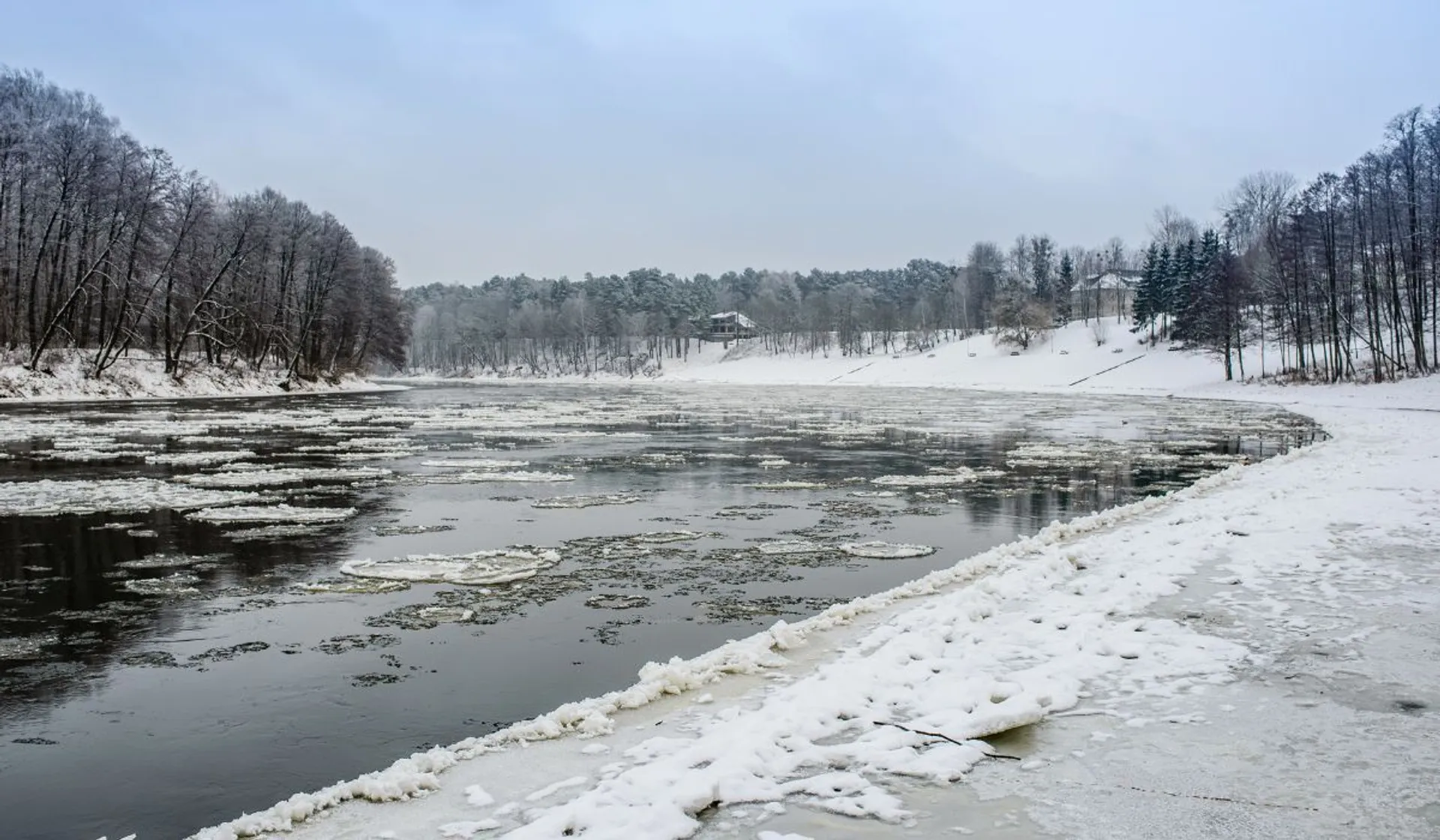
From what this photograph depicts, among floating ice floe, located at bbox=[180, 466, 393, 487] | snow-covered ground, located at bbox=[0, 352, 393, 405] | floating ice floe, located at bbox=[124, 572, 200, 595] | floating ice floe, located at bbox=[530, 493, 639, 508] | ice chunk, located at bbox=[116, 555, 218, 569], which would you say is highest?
snow-covered ground, located at bbox=[0, 352, 393, 405]

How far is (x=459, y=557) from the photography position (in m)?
10.5

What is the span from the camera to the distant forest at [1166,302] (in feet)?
164

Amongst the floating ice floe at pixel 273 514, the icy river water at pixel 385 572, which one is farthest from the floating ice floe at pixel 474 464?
the floating ice floe at pixel 273 514

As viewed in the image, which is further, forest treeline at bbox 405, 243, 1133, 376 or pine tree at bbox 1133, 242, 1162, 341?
forest treeline at bbox 405, 243, 1133, 376

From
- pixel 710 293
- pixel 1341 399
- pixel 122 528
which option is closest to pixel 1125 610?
pixel 122 528

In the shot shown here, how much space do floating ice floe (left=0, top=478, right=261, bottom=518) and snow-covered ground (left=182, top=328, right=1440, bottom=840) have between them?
9847 millimetres

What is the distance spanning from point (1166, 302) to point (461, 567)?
91.0 metres

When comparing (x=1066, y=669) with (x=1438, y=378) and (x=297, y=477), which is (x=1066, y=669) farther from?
(x=1438, y=378)

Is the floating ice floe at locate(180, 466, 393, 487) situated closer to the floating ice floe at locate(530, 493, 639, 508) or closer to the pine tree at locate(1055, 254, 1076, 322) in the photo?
the floating ice floe at locate(530, 493, 639, 508)

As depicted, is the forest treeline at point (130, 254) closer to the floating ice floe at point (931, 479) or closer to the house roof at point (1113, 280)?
the floating ice floe at point (931, 479)

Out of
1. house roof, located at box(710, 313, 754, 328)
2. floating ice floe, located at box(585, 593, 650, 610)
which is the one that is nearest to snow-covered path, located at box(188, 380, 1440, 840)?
floating ice floe, located at box(585, 593, 650, 610)

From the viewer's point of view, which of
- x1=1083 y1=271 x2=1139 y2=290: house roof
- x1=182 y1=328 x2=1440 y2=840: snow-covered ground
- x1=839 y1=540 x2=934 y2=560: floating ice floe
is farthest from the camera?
x1=1083 y1=271 x2=1139 y2=290: house roof

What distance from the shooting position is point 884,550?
36.4 ft

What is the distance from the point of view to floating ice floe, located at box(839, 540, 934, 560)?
35.6ft
